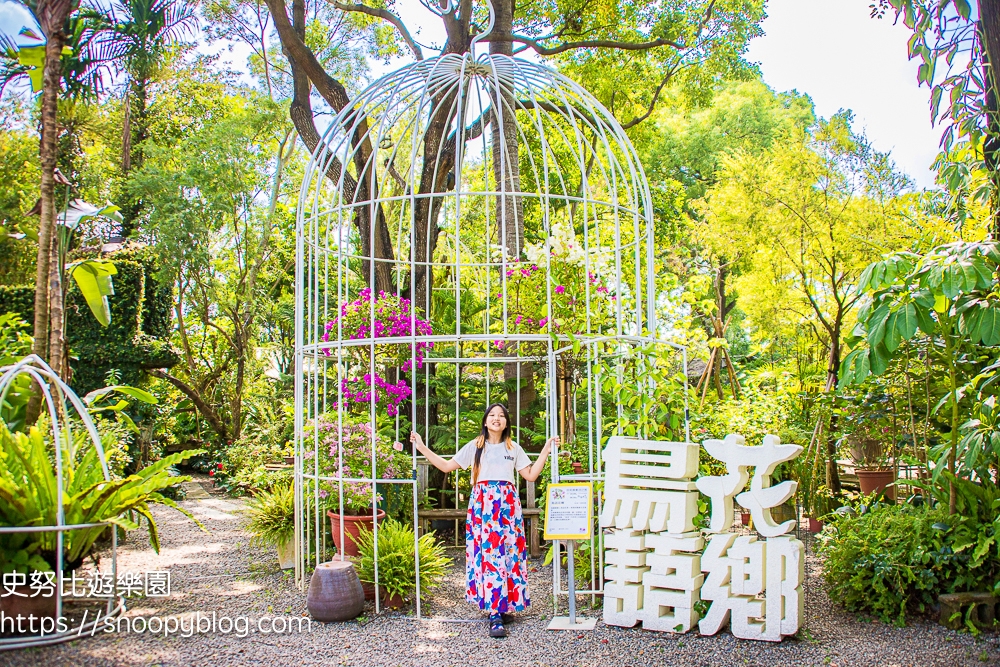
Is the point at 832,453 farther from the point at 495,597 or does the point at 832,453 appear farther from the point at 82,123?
the point at 82,123

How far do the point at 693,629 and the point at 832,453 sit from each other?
3606mm

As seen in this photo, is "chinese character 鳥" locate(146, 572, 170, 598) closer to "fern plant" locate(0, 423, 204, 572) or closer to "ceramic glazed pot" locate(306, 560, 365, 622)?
"fern plant" locate(0, 423, 204, 572)

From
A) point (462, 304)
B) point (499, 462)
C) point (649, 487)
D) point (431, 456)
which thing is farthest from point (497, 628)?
point (462, 304)

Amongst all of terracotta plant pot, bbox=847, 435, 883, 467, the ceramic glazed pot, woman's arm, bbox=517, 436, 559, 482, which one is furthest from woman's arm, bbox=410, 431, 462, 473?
terracotta plant pot, bbox=847, 435, 883, 467

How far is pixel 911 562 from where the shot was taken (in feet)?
14.5

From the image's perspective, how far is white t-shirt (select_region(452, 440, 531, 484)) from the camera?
4598 millimetres

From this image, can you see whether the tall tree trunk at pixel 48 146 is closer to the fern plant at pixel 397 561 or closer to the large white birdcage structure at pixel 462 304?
the large white birdcage structure at pixel 462 304

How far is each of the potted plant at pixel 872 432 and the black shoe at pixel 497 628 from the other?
9.87ft

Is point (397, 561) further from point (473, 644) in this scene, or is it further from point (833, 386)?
point (833, 386)

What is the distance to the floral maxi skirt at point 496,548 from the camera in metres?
4.52

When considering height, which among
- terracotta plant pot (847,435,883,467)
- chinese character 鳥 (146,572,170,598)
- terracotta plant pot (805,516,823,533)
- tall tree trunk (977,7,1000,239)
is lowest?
terracotta plant pot (805,516,823,533)

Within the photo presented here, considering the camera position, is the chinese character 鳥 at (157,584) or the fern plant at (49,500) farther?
the chinese character 鳥 at (157,584)

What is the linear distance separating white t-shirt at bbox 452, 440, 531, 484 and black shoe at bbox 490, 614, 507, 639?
80 cm

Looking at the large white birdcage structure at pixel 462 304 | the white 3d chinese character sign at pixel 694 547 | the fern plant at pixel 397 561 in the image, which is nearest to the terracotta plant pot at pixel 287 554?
the large white birdcage structure at pixel 462 304
